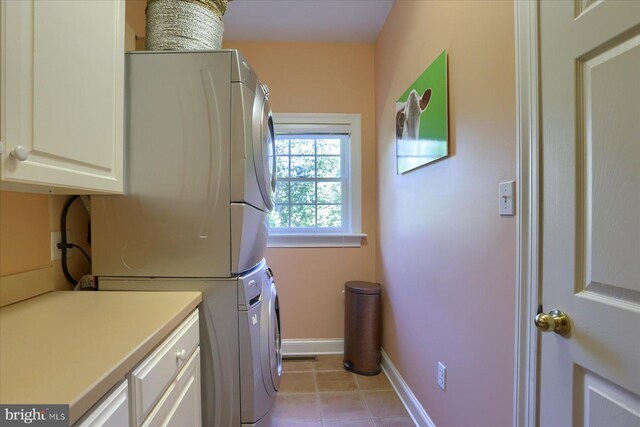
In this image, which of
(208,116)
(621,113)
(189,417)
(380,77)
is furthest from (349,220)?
(621,113)

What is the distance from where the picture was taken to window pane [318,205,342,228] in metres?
2.79


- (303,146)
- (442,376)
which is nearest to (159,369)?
(442,376)

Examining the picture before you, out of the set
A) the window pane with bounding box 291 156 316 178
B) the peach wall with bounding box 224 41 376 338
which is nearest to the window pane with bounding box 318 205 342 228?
the peach wall with bounding box 224 41 376 338

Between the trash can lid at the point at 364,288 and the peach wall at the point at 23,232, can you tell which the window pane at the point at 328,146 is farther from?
the peach wall at the point at 23,232

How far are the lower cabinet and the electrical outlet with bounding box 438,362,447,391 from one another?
3.61ft

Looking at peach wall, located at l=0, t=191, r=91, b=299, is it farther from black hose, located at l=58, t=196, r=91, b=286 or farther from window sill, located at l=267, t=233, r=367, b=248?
window sill, located at l=267, t=233, r=367, b=248

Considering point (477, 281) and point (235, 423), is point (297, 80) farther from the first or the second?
point (235, 423)

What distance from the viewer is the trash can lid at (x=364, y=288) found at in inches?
93.5

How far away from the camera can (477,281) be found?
4.02 ft

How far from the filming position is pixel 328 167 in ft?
9.18

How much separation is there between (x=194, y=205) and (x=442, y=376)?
140 centimetres

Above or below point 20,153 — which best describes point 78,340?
below

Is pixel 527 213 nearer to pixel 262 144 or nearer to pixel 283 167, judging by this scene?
pixel 262 144

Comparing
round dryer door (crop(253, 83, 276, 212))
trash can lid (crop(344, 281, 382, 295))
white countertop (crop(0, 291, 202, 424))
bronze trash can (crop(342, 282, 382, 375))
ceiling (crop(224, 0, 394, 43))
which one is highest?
ceiling (crop(224, 0, 394, 43))
